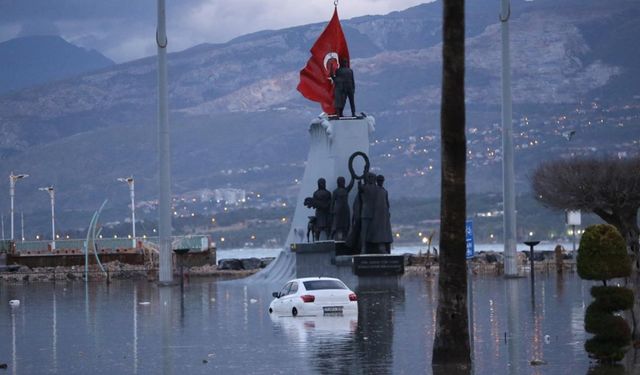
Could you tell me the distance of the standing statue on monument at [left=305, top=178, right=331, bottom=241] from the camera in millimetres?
51531

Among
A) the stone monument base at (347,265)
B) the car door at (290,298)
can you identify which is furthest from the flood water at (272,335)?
the stone monument base at (347,265)

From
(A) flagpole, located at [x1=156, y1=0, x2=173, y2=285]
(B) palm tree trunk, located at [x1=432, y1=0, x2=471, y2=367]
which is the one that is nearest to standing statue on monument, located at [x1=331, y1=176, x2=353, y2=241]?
(A) flagpole, located at [x1=156, y1=0, x2=173, y2=285]

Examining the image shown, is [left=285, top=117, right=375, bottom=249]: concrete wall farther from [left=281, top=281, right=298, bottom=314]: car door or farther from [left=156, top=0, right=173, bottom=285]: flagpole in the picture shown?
[left=281, top=281, right=298, bottom=314]: car door

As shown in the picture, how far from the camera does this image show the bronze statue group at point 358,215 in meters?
50.1

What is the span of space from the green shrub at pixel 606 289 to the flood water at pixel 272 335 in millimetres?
633

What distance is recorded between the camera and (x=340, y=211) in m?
51.2

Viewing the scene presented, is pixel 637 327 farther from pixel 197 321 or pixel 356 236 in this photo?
pixel 356 236

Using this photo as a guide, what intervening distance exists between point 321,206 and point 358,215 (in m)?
1.81

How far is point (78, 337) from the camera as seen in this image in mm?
30297

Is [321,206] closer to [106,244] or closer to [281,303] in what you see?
[281,303]

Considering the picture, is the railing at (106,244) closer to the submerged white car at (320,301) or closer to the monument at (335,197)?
the monument at (335,197)

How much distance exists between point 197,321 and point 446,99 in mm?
14816

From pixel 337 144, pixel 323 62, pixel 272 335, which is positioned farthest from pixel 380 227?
pixel 272 335

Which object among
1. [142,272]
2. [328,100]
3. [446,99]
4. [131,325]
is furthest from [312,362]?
[142,272]
